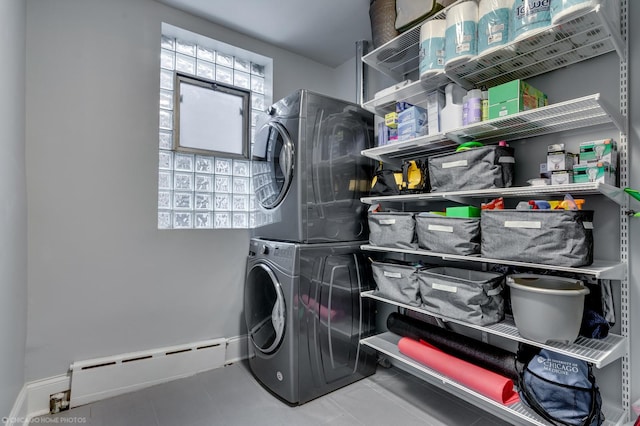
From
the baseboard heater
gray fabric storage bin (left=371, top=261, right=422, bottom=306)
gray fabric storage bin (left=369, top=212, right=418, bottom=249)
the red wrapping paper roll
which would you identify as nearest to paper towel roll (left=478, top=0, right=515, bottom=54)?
gray fabric storage bin (left=369, top=212, right=418, bottom=249)

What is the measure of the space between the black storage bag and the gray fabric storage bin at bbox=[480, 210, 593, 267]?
434 millimetres

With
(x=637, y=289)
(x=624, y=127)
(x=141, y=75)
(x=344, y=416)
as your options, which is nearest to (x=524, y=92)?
(x=624, y=127)

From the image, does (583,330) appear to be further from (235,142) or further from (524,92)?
(235,142)

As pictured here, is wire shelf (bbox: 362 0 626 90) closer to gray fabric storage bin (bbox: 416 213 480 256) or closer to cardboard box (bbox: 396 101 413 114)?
cardboard box (bbox: 396 101 413 114)

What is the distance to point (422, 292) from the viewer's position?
1.67 m

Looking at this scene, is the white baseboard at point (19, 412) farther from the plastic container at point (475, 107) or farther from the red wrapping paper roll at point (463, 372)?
the plastic container at point (475, 107)

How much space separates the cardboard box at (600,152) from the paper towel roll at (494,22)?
557 mm

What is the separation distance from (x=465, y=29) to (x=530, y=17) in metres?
0.27

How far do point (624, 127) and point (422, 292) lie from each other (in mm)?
1111

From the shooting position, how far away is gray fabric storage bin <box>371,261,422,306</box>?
1717 millimetres

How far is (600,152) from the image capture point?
1.27 meters

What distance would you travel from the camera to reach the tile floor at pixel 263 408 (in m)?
1.67

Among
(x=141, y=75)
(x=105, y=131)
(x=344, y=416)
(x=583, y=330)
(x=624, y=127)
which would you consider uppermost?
(x=141, y=75)

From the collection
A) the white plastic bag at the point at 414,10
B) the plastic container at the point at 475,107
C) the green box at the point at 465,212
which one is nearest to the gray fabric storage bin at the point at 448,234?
the green box at the point at 465,212
